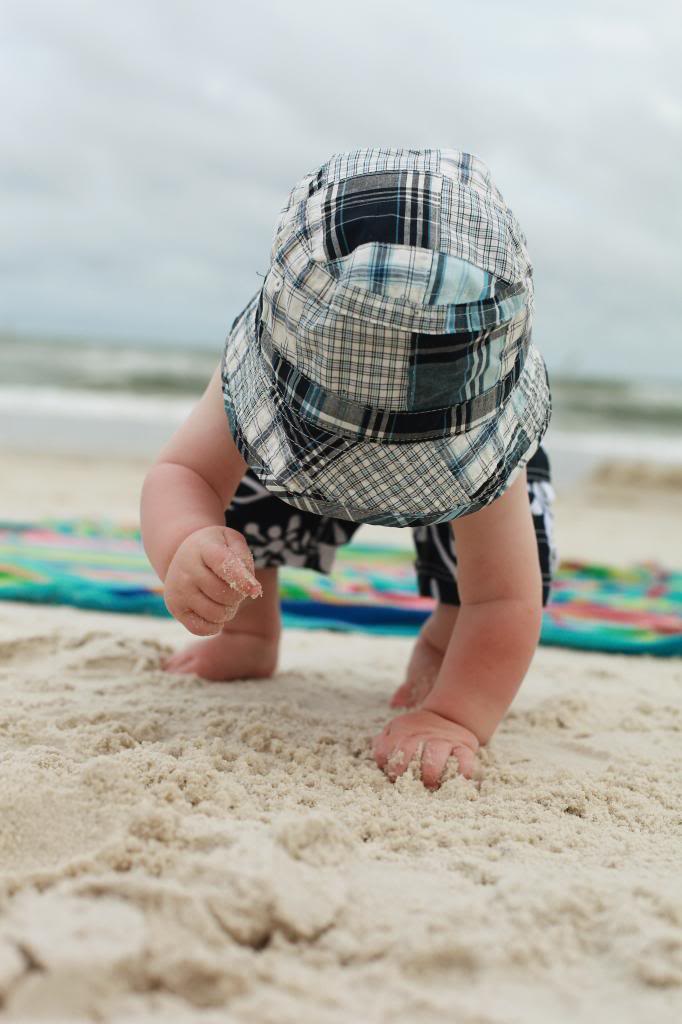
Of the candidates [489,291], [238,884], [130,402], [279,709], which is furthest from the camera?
[130,402]

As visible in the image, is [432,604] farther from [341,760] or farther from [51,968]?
[51,968]

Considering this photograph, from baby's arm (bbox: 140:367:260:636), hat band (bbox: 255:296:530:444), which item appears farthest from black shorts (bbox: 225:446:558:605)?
hat band (bbox: 255:296:530:444)

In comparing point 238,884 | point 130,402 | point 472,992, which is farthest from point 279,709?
point 130,402

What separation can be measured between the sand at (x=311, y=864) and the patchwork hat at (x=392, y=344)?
363 mm

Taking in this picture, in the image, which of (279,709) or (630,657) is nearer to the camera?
(279,709)

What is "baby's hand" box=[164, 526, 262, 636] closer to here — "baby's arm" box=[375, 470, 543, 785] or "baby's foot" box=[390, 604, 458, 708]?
"baby's arm" box=[375, 470, 543, 785]

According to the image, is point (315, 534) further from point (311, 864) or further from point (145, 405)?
point (145, 405)

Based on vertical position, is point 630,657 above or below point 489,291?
below

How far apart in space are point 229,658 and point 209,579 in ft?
1.79

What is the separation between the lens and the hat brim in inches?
47.2

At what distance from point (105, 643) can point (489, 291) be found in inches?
39.8

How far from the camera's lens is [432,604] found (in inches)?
97.6

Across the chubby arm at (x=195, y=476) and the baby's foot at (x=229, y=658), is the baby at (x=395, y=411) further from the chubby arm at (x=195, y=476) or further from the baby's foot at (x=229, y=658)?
the baby's foot at (x=229, y=658)

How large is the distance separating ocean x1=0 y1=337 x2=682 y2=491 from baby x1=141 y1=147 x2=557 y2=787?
4.56 metres
